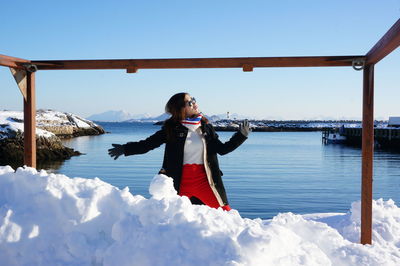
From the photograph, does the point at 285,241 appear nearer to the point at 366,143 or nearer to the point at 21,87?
the point at 366,143

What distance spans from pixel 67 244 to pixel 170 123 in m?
1.38

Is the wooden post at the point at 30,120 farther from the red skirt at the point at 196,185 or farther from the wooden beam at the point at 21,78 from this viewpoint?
the red skirt at the point at 196,185

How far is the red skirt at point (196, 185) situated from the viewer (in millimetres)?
3900

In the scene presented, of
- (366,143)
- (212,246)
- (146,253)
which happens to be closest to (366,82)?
(366,143)

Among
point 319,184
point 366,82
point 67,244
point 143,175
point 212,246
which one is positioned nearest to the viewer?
point 212,246

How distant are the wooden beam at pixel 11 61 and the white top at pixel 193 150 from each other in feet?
5.50

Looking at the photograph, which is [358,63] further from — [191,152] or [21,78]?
[21,78]

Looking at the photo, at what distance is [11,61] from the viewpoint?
4082 mm

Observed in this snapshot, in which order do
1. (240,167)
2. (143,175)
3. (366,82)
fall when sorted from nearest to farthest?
(366,82) → (143,175) → (240,167)

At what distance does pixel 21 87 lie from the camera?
4.31m

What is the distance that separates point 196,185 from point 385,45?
182cm

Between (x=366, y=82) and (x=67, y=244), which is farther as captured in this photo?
(x=366, y=82)

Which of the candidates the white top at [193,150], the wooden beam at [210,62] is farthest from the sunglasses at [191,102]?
the wooden beam at [210,62]

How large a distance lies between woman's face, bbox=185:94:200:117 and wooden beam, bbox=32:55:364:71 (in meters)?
0.39
